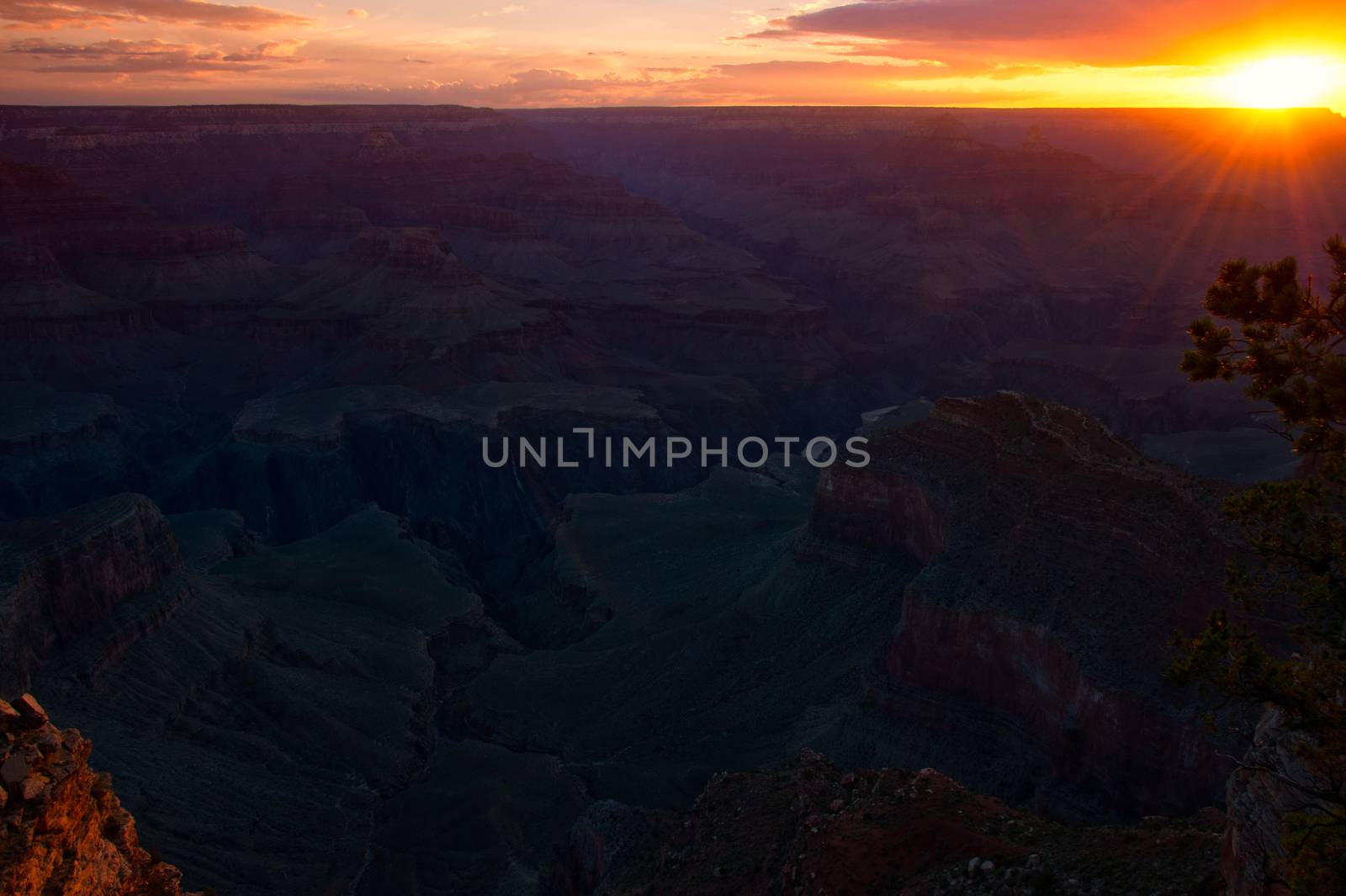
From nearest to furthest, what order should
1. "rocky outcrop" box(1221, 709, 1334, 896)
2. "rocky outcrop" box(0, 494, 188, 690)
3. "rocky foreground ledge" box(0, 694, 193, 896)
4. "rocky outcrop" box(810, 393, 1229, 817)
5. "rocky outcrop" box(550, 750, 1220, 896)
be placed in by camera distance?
"rocky outcrop" box(1221, 709, 1334, 896) → "rocky foreground ledge" box(0, 694, 193, 896) → "rocky outcrop" box(550, 750, 1220, 896) → "rocky outcrop" box(810, 393, 1229, 817) → "rocky outcrop" box(0, 494, 188, 690)

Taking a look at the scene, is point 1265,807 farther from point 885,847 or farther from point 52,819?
point 52,819

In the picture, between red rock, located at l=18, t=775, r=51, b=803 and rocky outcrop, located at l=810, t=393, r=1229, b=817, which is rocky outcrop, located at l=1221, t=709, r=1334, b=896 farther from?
red rock, located at l=18, t=775, r=51, b=803

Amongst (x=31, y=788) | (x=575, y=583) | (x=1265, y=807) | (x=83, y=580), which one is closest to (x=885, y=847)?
(x=1265, y=807)

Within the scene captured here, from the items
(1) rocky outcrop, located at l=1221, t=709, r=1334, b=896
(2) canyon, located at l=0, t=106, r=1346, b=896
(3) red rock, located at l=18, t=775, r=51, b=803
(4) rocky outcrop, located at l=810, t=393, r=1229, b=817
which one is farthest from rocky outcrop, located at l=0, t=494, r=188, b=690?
(1) rocky outcrop, located at l=1221, t=709, r=1334, b=896

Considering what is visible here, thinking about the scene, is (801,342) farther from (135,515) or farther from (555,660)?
(135,515)

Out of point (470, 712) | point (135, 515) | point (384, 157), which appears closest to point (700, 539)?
point (470, 712)

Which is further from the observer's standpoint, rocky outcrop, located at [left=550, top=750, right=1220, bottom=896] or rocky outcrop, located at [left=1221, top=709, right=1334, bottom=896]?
rocky outcrop, located at [left=550, top=750, right=1220, bottom=896]
